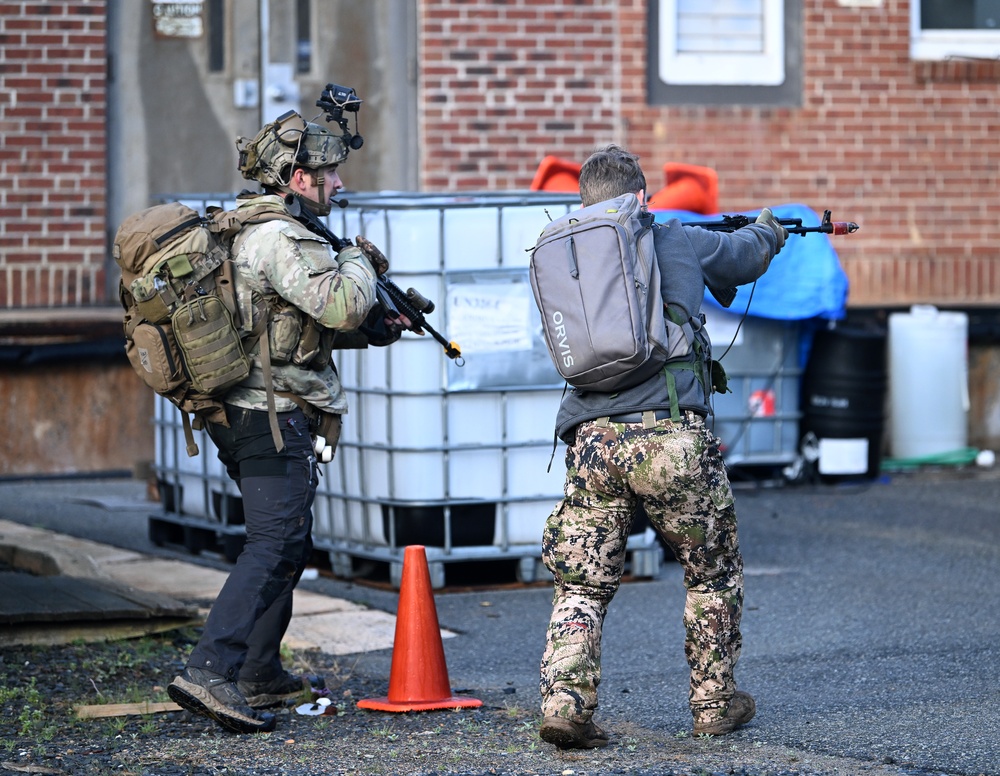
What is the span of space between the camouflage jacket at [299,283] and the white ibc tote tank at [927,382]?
6.20 metres

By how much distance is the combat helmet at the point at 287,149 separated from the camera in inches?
200

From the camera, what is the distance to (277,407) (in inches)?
198

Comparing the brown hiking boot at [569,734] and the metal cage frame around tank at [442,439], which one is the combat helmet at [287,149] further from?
the brown hiking boot at [569,734]

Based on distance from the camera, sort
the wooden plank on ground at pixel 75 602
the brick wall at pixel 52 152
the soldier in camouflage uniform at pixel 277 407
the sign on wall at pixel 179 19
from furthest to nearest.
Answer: the sign on wall at pixel 179 19
the brick wall at pixel 52 152
the wooden plank on ground at pixel 75 602
the soldier in camouflage uniform at pixel 277 407

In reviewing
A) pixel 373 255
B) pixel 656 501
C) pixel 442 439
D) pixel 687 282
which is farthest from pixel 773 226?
pixel 442 439

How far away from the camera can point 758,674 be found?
18.2 feet

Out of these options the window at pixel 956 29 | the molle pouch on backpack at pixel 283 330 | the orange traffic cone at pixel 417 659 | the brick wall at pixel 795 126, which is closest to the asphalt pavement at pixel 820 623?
the orange traffic cone at pixel 417 659

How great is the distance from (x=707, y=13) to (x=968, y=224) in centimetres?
239

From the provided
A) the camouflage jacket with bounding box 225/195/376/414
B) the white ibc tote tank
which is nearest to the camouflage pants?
the camouflage jacket with bounding box 225/195/376/414

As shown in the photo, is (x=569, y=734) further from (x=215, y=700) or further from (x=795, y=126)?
(x=795, y=126)

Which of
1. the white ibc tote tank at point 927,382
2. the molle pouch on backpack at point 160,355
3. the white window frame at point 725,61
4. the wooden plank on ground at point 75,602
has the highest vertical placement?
the white window frame at point 725,61

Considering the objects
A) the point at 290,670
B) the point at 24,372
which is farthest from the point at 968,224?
the point at 290,670

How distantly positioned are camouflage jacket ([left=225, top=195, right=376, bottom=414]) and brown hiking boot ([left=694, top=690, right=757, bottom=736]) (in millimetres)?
1543

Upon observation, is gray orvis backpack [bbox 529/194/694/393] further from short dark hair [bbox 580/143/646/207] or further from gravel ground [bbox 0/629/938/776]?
gravel ground [bbox 0/629/938/776]
